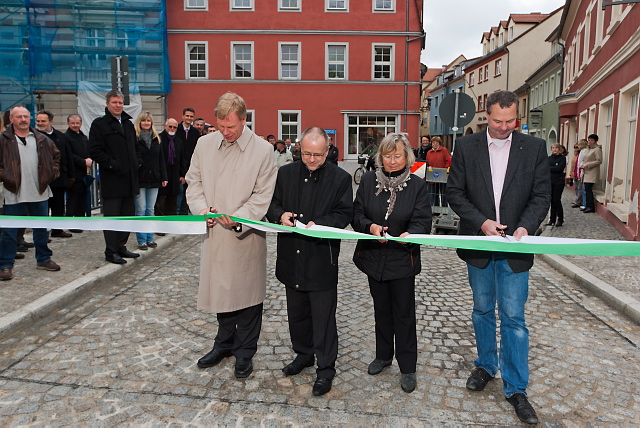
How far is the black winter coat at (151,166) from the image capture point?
24.8 ft

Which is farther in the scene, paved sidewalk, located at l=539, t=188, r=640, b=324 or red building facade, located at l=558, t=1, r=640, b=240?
red building facade, located at l=558, t=1, r=640, b=240

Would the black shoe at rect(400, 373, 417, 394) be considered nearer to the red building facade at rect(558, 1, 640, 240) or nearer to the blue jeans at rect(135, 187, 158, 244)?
the blue jeans at rect(135, 187, 158, 244)

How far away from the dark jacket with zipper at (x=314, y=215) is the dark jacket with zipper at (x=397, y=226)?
196mm

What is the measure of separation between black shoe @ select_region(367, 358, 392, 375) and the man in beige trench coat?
0.90 metres

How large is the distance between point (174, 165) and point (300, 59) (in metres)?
19.2

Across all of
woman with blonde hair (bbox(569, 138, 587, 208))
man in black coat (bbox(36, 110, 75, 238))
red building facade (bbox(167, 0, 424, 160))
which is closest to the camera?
man in black coat (bbox(36, 110, 75, 238))

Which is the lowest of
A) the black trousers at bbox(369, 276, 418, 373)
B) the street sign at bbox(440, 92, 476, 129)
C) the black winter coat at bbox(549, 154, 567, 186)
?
the black trousers at bbox(369, 276, 418, 373)

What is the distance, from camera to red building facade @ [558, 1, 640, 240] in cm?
1030

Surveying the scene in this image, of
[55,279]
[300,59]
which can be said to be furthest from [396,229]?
[300,59]

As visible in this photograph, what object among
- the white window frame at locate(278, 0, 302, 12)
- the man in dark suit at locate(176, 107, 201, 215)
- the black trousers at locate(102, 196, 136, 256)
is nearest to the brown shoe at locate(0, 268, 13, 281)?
the black trousers at locate(102, 196, 136, 256)

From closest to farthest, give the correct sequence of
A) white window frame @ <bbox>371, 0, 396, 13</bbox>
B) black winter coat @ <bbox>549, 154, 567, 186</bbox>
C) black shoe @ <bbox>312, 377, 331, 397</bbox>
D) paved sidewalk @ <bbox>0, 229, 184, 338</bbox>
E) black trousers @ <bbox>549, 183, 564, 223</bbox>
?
black shoe @ <bbox>312, 377, 331, 397</bbox> → paved sidewalk @ <bbox>0, 229, 184, 338</bbox> → black trousers @ <bbox>549, 183, 564, 223</bbox> → black winter coat @ <bbox>549, 154, 567, 186</bbox> → white window frame @ <bbox>371, 0, 396, 13</bbox>

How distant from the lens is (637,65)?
33.9 feet

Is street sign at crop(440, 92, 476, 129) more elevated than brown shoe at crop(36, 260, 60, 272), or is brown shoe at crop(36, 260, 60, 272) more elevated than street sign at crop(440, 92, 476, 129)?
street sign at crop(440, 92, 476, 129)

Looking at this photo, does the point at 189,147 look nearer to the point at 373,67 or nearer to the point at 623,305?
the point at 623,305
